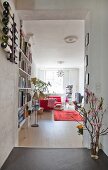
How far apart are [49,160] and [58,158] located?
5.0 inches

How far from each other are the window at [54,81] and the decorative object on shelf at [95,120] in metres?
8.75

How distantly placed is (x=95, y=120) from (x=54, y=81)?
9.05 metres

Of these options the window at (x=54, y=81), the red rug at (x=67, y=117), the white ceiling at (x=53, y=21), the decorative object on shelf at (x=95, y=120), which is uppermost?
the white ceiling at (x=53, y=21)

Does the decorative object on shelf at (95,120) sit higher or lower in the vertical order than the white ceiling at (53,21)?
lower

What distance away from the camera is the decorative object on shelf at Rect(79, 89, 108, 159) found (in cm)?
222

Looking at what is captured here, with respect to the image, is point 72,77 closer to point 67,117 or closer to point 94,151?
point 67,117

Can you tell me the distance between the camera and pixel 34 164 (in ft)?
6.50

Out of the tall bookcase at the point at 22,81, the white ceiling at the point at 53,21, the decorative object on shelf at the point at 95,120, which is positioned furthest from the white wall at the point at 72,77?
the decorative object on shelf at the point at 95,120

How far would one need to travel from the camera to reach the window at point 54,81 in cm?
1130

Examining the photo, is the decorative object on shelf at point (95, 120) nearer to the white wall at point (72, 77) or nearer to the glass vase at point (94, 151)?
the glass vase at point (94, 151)

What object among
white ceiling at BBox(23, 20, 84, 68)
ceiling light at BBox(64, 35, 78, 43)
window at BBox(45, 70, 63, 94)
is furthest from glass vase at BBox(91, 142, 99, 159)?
window at BBox(45, 70, 63, 94)

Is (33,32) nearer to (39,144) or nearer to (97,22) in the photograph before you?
(97,22)

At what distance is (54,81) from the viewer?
37.3 feet

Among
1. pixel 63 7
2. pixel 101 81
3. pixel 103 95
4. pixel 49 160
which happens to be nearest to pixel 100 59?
pixel 101 81
